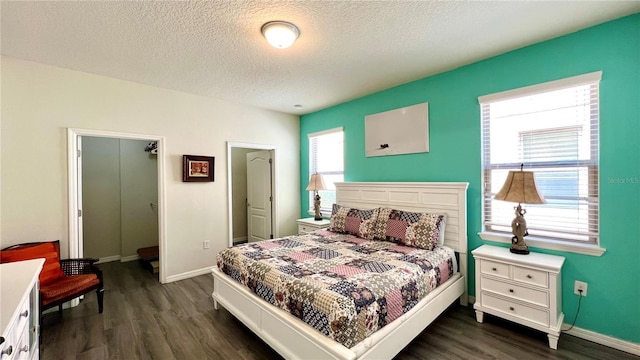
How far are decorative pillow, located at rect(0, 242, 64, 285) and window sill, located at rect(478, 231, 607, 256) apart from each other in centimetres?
437

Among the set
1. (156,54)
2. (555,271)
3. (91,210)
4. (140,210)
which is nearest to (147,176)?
(140,210)

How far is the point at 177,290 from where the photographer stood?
11.1 ft

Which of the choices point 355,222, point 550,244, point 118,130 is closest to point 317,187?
point 355,222

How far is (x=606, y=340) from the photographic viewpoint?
2.19 m

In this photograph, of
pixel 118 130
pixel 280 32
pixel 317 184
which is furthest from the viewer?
pixel 317 184

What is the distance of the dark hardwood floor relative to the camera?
212cm

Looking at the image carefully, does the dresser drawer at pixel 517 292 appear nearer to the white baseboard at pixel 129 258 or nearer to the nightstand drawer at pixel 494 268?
the nightstand drawer at pixel 494 268

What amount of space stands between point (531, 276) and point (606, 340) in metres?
0.76

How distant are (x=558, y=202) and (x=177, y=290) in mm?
4255

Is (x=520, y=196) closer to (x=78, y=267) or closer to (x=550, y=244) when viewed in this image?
(x=550, y=244)

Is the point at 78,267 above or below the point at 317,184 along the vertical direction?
below

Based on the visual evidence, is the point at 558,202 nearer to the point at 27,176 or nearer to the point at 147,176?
the point at 27,176

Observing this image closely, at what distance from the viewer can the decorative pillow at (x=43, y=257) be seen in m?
2.48

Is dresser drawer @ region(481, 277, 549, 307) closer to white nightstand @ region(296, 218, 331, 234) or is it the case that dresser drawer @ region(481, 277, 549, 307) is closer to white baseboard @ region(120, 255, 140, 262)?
white nightstand @ region(296, 218, 331, 234)
